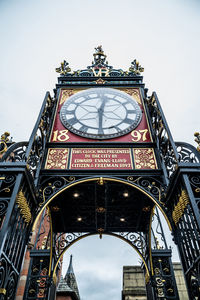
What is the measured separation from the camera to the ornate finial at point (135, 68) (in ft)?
28.6

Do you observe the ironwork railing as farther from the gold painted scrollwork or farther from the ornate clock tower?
the gold painted scrollwork

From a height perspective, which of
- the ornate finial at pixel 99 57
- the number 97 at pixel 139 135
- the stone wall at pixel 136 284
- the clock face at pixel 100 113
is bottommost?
the stone wall at pixel 136 284

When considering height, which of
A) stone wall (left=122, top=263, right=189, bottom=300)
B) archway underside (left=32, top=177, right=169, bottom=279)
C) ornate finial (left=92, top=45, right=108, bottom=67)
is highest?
ornate finial (left=92, top=45, right=108, bottom=67)

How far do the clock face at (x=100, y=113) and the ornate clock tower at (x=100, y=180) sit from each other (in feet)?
0.11

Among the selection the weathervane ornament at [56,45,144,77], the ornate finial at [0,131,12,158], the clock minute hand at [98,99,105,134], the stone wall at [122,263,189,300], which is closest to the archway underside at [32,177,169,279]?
the ornate finial at [0,131,12,158]

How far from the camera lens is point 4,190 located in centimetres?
425

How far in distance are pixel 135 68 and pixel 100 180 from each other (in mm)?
5650

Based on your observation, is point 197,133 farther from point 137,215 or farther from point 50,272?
point 50,272

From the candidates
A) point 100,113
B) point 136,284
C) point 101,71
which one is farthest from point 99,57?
point 136,284

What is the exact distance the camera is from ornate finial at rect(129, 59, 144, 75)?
871cm

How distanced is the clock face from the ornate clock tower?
0.03 metres

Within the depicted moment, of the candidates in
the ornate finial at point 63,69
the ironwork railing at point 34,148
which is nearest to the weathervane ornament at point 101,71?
the ornate finial at point 63,69

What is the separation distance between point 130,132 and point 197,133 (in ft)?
6.64

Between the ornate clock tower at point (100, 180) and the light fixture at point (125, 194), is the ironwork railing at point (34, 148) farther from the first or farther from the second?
the light fixture at point (125, 194)
